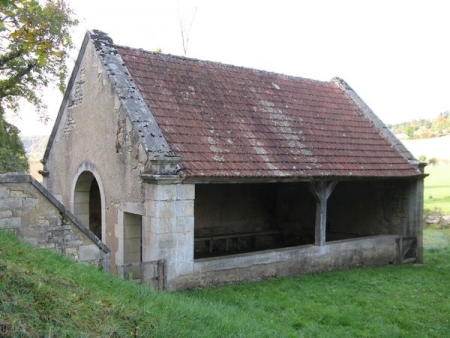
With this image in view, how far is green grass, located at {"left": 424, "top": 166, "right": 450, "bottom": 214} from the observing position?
23.9m

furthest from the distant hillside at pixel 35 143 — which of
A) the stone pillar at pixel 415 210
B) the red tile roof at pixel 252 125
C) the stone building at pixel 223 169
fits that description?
the stone pillar at pixel 415 210

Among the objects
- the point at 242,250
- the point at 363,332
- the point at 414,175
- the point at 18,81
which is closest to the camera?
the point at 363,332

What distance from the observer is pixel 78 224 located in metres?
7.18

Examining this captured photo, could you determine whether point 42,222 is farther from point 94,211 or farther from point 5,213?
point 94,211

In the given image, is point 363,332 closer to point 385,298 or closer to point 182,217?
point 385,298

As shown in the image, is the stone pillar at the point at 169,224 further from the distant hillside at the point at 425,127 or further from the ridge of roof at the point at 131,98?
the distant hillside at the point at 425,127

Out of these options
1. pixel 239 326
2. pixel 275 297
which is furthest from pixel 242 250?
pixel 239 326

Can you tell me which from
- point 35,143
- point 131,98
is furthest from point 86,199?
point 35,143

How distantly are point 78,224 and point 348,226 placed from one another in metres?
8.40

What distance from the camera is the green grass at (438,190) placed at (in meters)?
23.9

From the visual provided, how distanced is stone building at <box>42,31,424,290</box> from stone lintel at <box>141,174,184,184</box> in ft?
0.09

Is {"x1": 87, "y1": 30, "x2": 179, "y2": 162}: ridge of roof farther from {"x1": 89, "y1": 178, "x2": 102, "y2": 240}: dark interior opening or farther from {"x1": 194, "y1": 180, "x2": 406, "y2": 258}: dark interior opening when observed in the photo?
{"x1": 194, "y1": 180, "x2": 406, "y2": 258}: dark interior opening

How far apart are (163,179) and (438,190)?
27.4m

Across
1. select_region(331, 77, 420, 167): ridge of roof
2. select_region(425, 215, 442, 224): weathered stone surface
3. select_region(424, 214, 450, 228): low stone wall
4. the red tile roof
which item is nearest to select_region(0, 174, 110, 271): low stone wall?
the red tile roof
